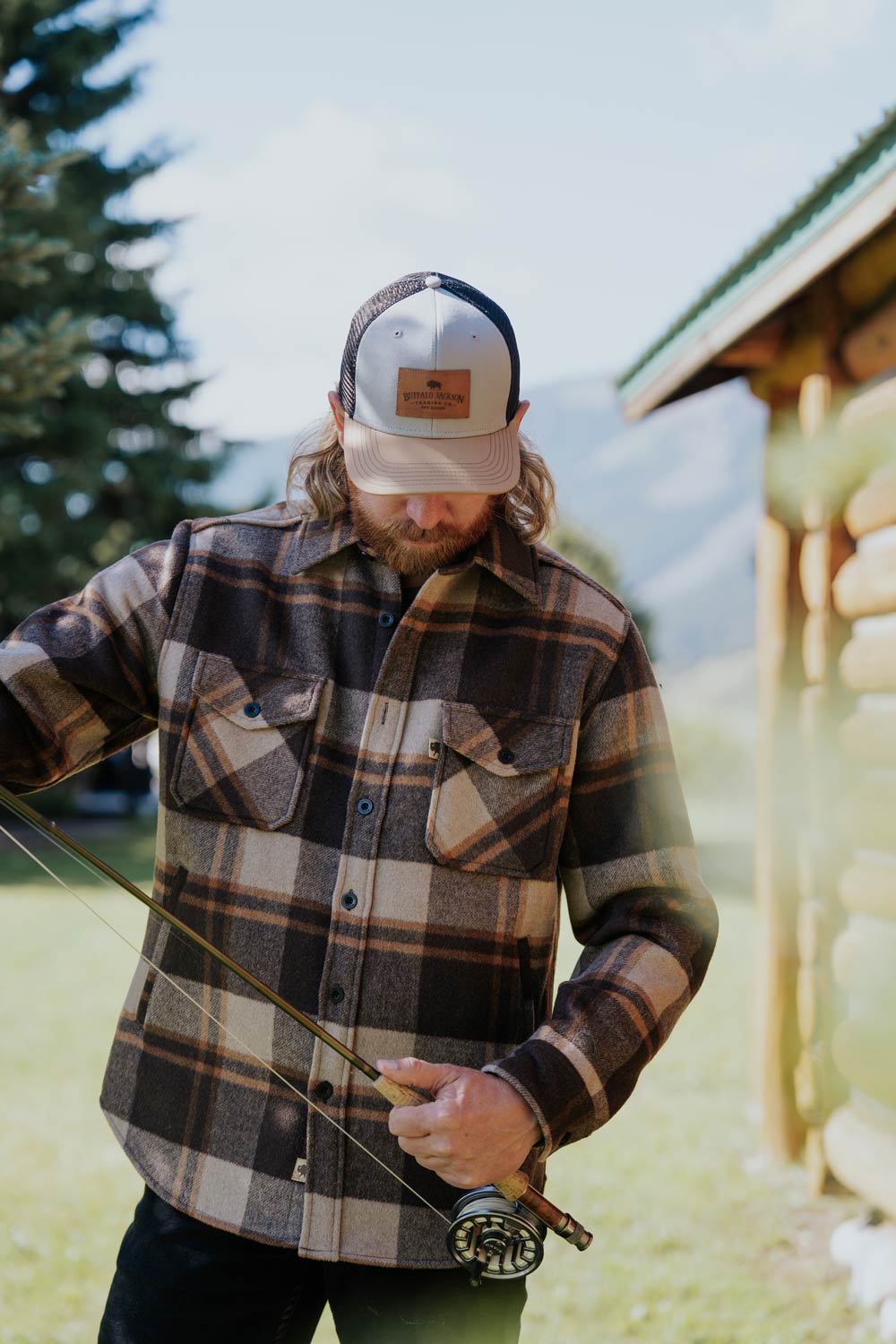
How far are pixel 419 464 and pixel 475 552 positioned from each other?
17 centimetres

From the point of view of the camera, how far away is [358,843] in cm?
198

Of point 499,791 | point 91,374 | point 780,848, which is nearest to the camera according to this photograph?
point 499,791

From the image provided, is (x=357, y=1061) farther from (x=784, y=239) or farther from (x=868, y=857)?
(x=784, y=239)

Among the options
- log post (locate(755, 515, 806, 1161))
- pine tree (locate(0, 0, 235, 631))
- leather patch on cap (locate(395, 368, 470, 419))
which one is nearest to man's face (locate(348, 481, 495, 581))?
leather patch on cap (locate(395, 368, 470, 419))

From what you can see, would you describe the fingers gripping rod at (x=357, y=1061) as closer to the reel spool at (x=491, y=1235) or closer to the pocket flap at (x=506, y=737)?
the reel spool at (x=491, y=1235)

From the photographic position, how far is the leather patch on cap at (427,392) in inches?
82.2

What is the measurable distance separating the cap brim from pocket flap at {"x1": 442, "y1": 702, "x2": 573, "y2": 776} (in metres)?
0.35

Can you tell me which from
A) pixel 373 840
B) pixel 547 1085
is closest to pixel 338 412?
pixel 373 840

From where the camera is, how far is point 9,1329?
3.91m

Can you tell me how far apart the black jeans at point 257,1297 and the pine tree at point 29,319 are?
3.81 meters

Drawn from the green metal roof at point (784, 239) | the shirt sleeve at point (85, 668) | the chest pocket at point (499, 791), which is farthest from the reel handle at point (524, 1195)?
the green metal roof at point (784, 239)

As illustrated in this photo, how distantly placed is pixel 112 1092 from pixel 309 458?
3.66ft

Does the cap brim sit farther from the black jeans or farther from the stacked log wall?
the stacked log wall

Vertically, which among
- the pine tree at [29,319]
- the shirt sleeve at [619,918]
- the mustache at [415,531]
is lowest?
the shirt sleeve at [619,918]
